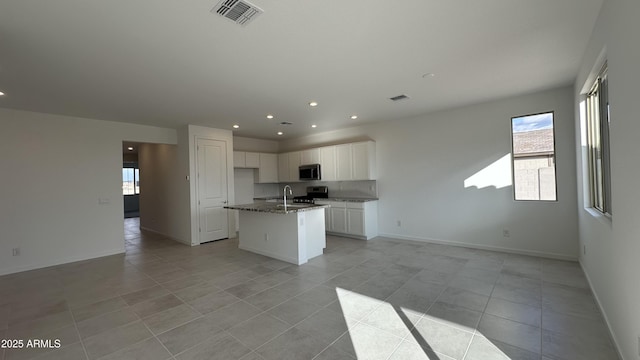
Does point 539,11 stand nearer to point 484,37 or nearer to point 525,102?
point 484,37

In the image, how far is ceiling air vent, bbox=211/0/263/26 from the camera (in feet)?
6.26

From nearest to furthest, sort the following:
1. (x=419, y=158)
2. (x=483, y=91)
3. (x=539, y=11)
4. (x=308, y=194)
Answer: (x=539, y=11) → (x=483, y=91) → (x=419, y=158) → (x=308, y=194)

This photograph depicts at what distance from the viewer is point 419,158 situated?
547 cm

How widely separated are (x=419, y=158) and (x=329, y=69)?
10.5 feet

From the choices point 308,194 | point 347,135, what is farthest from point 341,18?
point 308,194

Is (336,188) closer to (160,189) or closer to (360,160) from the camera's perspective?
(360,160)

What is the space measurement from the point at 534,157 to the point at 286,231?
4.28m

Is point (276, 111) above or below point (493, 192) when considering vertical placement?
above

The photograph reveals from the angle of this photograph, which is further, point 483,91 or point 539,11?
point 483,91

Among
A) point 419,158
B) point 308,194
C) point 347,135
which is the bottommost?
point 308,194

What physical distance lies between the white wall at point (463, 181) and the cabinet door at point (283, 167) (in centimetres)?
248

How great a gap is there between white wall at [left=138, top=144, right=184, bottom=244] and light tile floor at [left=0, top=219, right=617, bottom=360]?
2.01 meters

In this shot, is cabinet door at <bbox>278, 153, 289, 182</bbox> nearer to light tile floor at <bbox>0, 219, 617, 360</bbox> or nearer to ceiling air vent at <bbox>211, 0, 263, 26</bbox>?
light tile floor at <bbox>0, 219, 617, 360</bbox>

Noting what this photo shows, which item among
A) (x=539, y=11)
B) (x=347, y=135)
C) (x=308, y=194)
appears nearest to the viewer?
(x=539, y=11)
